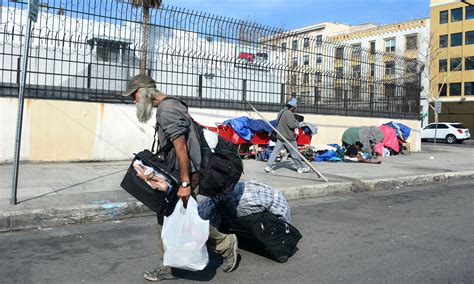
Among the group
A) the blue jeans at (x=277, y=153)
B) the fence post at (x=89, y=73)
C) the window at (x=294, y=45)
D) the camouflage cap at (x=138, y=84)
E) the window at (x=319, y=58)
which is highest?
the window at (x=294, y=45)

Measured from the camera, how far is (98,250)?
4.77m

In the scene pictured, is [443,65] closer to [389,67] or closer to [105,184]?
[389,67]

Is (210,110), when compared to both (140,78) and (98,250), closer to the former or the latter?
(98,250)

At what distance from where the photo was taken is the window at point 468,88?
157 feet

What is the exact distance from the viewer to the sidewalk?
5.89 meters

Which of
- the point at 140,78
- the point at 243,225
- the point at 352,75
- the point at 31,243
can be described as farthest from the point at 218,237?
the point at 352,75

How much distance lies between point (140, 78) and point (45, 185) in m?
4.82

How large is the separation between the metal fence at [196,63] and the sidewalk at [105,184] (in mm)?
2072

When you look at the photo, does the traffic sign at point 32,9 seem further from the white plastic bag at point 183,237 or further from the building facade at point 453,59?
the building facade at point 453,59

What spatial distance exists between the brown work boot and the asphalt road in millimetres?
73

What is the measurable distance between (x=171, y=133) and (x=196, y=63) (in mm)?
9174

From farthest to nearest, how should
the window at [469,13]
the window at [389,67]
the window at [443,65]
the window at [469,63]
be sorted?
the window at [443,65] → the window at [469,13] → the window at [469,63] → the window at [389,67]

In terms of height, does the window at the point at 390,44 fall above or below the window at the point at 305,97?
above

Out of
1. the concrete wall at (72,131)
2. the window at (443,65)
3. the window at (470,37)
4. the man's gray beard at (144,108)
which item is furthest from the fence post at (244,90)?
the window at (470,37)
